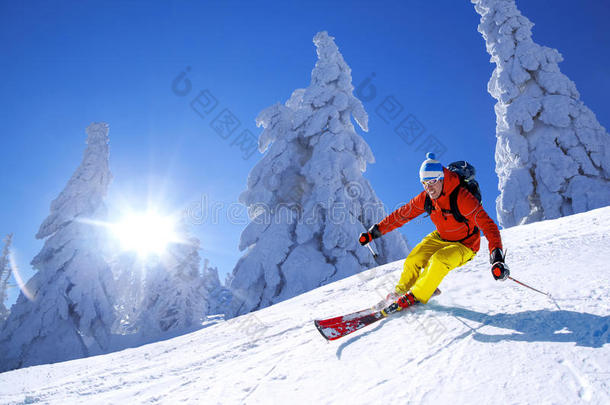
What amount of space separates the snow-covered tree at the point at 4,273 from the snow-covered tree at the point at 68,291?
288 inches

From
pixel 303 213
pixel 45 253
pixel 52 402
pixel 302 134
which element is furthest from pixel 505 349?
pixel 45 253

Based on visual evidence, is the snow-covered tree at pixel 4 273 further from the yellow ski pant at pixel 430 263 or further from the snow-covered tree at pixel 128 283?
the yellow ski pant at pixel 430 263

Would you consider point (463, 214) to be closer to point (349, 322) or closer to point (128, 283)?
point (349, 322)

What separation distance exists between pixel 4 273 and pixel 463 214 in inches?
1526

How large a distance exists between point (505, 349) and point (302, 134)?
21.3 meters

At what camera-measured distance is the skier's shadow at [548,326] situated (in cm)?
202

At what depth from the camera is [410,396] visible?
6.01ft

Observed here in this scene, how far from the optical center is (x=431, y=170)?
131 inches

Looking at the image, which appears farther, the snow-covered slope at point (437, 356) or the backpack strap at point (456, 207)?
the backpack strap at point (456, 207)

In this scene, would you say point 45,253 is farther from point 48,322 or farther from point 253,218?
point 253,218

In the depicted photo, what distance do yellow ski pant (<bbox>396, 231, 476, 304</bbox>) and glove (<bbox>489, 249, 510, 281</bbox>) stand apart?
38cm

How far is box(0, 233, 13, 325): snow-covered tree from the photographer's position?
27.2 metres

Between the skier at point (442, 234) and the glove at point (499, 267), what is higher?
the skier at point (442, 234)

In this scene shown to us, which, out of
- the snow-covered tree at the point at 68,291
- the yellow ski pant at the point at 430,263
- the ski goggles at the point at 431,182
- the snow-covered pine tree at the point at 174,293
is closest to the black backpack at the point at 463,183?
the ski goggles at the point at 431,182
